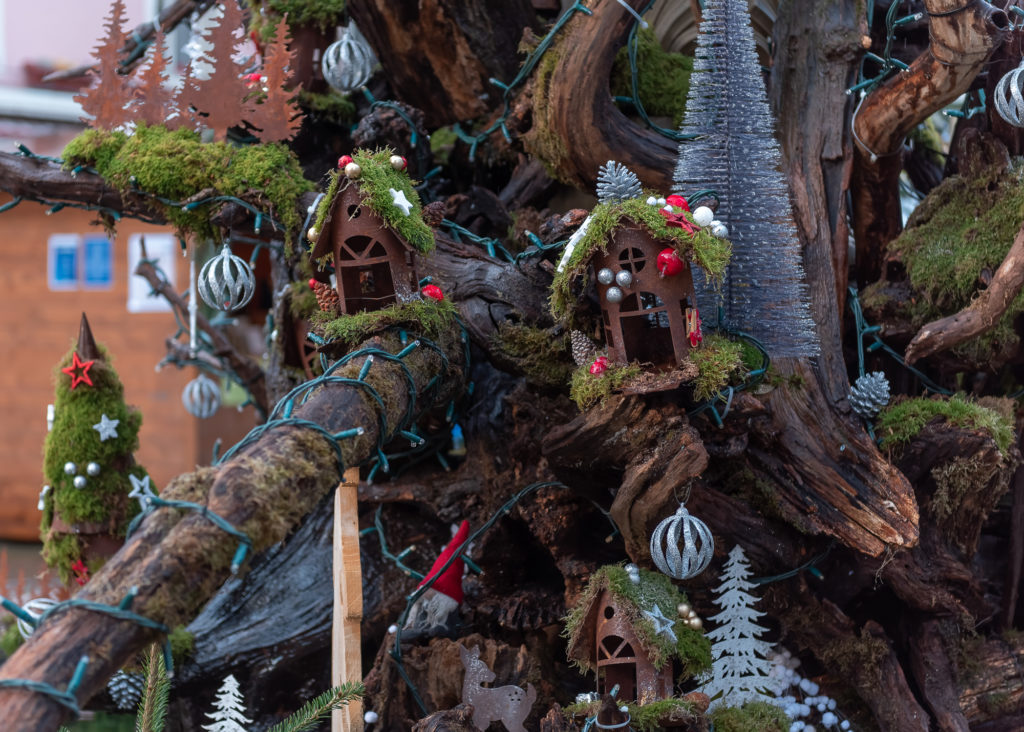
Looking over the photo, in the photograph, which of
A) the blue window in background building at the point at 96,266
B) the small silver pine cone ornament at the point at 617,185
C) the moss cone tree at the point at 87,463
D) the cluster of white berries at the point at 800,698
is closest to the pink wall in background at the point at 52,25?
the blue window in background building at the point at 96,266

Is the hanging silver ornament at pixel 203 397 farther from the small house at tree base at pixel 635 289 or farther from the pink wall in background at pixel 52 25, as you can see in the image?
the pink wall in background at pixel 52 25

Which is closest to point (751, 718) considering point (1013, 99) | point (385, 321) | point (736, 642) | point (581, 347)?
point (736, 642)

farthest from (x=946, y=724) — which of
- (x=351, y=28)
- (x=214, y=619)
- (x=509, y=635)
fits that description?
(x=351, y=28)

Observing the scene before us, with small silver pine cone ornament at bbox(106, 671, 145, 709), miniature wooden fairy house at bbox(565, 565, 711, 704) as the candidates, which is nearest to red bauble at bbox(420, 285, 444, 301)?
miniature wooden fairy house at bbox(565, 565, 711, 704)

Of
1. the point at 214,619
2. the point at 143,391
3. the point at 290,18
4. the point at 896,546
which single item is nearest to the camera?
the point at 896,546

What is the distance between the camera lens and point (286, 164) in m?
3.46

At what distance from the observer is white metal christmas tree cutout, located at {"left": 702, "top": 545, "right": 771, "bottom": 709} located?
2910 mm

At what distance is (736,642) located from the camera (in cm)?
292

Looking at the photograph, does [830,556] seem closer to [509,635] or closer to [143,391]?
[509,635]

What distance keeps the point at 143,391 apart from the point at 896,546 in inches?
209

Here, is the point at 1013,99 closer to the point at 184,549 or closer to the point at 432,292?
the point at 432,292

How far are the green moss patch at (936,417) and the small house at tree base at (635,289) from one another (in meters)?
0.82

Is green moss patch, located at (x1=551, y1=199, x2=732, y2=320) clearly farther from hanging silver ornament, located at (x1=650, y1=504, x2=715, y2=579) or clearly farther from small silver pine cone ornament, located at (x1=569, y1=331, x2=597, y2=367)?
hanging silver ornament, located at (x1=650, y1=504, x2=715, y2=579)

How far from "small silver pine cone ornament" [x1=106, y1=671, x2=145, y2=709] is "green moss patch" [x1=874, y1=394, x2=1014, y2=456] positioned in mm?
2514
